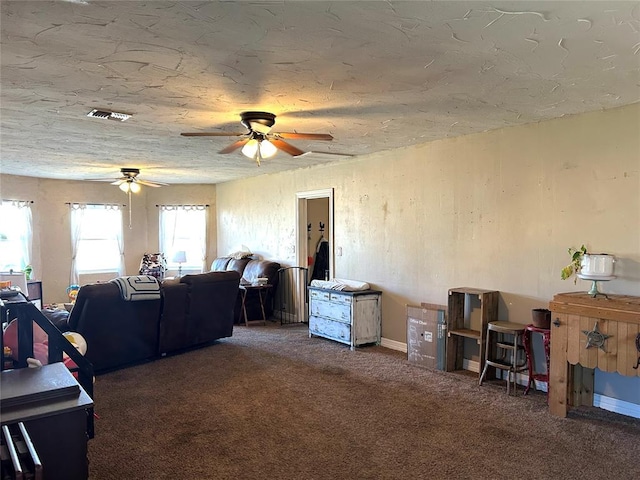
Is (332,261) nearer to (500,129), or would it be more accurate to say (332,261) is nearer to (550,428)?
(500,129)

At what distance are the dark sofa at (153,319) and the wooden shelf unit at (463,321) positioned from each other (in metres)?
2.60

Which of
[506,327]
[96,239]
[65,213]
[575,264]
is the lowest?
[506,327]

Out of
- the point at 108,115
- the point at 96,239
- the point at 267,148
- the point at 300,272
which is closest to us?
the point at 108,115

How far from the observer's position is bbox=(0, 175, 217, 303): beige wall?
8109 millimetres

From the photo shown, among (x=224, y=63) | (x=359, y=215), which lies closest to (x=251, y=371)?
(x=359, y=215)

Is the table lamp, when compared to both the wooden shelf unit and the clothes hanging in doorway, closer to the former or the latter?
the clothes hanging in doorway

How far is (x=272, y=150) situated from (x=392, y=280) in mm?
2464

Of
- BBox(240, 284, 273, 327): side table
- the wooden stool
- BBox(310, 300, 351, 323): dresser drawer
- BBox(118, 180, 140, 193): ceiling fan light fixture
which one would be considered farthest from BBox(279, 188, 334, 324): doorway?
the wooden stool

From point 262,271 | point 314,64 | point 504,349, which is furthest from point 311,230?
point 314,64

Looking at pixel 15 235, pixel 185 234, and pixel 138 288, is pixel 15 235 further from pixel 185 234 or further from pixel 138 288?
pixel 138 288

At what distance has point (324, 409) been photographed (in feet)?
12.1

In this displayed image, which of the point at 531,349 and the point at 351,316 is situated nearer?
the point at 531,349

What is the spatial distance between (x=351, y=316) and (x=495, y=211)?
209cm

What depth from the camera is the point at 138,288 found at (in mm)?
4668
